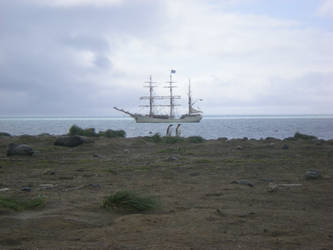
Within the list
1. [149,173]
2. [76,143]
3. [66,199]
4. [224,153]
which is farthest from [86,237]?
[76,143]

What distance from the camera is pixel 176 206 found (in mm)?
6230

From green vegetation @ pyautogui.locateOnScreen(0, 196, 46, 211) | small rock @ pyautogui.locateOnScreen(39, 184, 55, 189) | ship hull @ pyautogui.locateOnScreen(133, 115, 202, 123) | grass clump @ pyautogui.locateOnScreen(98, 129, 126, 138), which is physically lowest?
small rock @ pyautogui.locateOnScreen(39, 184, 55, 189)

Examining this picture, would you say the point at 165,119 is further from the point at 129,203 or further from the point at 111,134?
the point at 129,203

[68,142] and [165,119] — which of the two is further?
[165,119]

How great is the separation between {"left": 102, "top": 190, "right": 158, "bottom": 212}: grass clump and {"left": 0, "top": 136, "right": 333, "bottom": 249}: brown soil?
0.12 metres

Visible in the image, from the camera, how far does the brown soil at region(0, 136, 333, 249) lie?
4.43 m

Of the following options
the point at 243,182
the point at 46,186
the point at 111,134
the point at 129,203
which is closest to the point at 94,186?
the point at 46,186

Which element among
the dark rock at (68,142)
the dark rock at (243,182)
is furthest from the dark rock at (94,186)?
the dark rock at (68,142)

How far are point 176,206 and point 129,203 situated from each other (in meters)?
0.79

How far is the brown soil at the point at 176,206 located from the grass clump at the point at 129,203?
124mm

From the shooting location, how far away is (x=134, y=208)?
5.96m

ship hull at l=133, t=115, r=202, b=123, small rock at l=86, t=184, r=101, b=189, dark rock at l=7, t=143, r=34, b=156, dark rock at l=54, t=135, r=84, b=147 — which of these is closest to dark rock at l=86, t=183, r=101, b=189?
small rock at l=86, t=184, r=101, b=189

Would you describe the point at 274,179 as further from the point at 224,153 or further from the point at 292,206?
the point at 224,153

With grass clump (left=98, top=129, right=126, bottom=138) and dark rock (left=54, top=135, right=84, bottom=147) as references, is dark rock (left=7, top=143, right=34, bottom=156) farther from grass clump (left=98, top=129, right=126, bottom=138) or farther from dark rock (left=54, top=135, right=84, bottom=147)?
grass clump (left=98, top=129, right=126, bottom=138)
